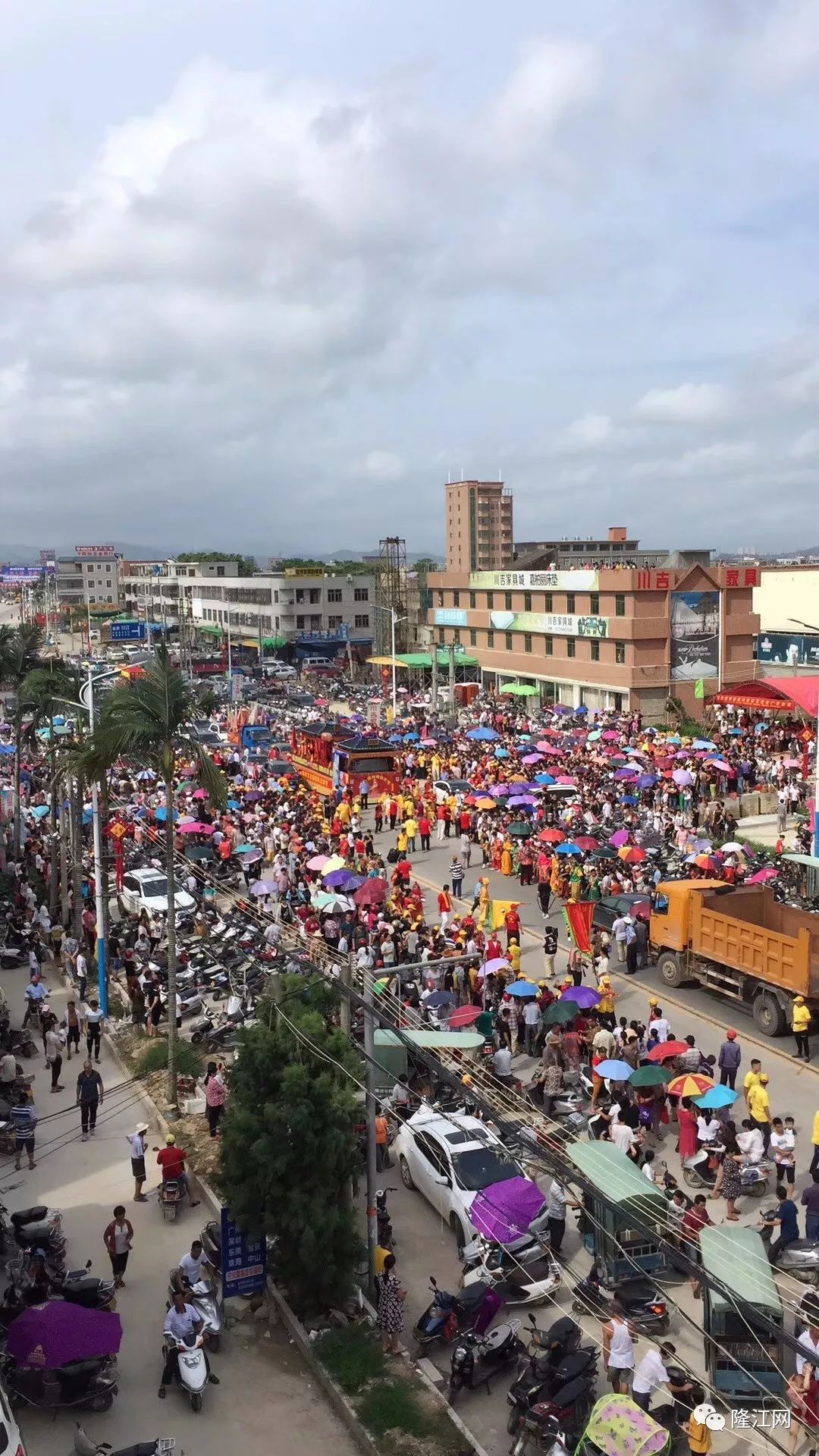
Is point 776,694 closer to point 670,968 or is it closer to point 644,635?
point 644,635

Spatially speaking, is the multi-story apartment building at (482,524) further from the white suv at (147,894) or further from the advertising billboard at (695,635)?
the white suv at (147,894)

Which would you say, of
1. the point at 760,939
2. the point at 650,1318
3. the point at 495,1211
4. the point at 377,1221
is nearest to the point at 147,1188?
the point at 377,1221

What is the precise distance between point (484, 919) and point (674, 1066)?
27.1 feet

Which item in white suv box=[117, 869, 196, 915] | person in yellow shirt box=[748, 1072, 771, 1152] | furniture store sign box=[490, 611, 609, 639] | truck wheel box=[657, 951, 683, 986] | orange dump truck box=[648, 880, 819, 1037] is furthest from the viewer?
furniture store sign box=[490, 611, 609, 639]

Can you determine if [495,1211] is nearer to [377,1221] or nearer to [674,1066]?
[377,1221]

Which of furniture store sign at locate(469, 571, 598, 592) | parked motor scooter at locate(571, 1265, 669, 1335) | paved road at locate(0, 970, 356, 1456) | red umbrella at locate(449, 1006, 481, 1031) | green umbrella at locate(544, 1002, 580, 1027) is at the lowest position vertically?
paved road at locate(0, 970, 356, 1456)

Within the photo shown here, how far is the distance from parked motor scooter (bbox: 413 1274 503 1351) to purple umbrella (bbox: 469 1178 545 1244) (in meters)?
0.67

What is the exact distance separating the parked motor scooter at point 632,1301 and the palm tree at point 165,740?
25.9ft

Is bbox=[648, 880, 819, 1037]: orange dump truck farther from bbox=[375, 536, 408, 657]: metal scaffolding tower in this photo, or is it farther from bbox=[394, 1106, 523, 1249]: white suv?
bbox=[375, 536, 408, 657]: metal scaffolding tower

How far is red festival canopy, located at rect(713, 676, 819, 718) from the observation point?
33.0 metres

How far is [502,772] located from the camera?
1462 inches

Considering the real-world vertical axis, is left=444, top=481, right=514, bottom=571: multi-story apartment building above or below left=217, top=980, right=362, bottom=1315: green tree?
above

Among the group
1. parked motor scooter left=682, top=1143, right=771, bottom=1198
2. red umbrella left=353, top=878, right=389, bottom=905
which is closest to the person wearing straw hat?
parked motor scooter left=682, top=1143, right=771, bottom=1198

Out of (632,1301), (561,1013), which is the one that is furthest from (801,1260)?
(561,1013)
